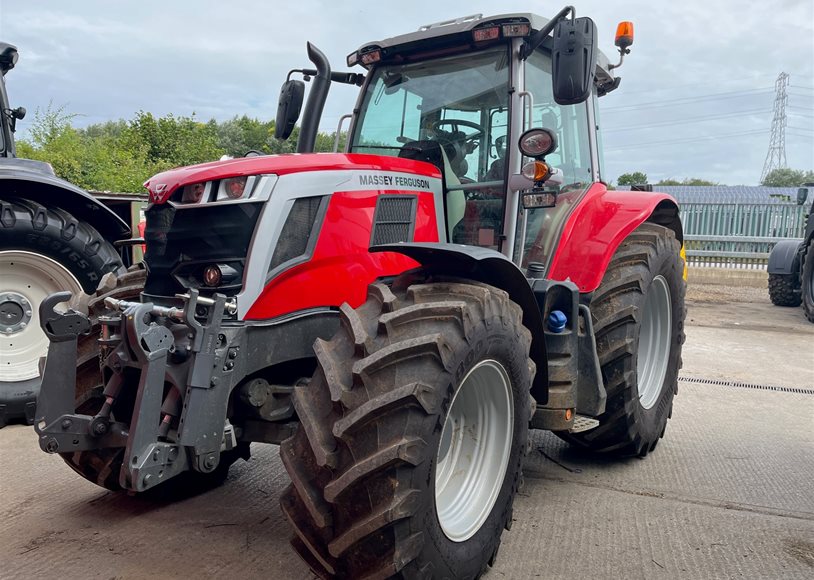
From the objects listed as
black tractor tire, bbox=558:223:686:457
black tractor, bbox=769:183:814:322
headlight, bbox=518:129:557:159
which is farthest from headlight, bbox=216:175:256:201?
black tractor, bbox=769:183:814:322

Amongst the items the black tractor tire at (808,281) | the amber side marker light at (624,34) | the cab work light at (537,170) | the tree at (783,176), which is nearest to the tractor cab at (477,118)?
the cab work light at (537,170)

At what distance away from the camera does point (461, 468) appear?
2.69m

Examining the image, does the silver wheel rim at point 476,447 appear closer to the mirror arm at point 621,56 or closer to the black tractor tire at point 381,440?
the black tractor tire at point 381,440

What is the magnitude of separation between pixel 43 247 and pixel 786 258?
10.8m

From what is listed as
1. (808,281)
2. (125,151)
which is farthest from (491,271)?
(125,151)

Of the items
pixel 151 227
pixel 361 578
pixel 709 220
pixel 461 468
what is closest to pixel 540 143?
pixel 461 468

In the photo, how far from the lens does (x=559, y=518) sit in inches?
123

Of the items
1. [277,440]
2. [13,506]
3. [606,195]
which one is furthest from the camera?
[606,195]

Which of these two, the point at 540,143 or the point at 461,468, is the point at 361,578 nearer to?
the point at 461,468

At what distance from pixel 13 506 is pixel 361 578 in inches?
79.6

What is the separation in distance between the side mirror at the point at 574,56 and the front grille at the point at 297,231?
1193mm

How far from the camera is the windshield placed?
3.43m

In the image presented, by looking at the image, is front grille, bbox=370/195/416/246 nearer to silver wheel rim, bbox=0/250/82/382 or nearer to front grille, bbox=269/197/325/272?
front grille, bbox=269/197/325/272

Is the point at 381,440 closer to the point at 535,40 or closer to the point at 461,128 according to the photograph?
the point at 461,128
